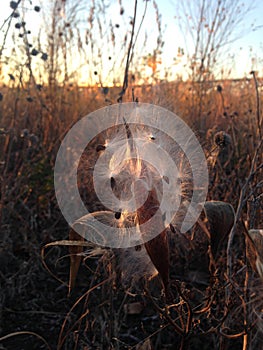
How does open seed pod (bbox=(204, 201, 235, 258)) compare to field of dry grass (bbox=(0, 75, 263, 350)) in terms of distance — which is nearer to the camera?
open seed pod (bbox=(204, 201, 235, 258))

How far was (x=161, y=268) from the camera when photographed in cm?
48

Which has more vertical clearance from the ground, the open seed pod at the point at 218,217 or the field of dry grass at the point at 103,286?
the open seed pod at the point at 218,217

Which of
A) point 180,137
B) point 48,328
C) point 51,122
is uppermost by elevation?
point 180,137

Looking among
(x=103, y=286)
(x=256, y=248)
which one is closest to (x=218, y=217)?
(x=256, y=248)

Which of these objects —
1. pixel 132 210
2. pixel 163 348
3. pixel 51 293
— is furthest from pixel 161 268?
pixel 51 293

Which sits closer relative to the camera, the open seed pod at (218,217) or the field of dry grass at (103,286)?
the open seed pod at (218,217)

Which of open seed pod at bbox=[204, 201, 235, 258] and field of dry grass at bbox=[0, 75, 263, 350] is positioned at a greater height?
open seed pod at bbox=[204, 201, 235, 258]

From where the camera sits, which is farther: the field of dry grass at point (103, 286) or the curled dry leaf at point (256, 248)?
the field of dry grass at point (103, 286)

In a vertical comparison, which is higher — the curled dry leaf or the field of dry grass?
the curled dry leaf

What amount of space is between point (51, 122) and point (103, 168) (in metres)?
2.37

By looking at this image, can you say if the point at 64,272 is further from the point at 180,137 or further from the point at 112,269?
the point at 180,137

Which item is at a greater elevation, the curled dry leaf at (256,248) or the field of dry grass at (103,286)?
the curled dry leaf at (256,248)

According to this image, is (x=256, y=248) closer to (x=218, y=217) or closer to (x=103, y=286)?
(x=218, y=217)

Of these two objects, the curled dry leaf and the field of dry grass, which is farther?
the field of dry grass
